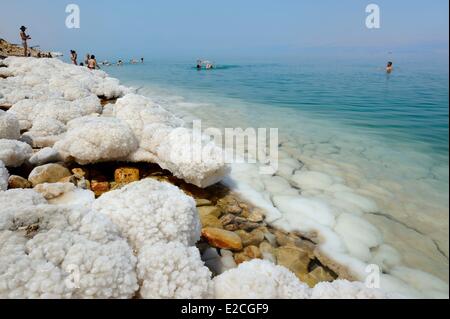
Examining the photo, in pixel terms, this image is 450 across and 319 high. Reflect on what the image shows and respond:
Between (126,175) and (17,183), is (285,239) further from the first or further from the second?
(17,183)

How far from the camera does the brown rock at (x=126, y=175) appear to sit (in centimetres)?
404

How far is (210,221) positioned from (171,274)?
146cm

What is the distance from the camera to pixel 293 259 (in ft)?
9.87

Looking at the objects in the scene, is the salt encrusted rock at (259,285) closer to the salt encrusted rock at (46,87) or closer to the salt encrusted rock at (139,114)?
the salt encrusted rock at (139,114)

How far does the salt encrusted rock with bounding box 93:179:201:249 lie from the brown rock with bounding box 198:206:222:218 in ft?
2.69

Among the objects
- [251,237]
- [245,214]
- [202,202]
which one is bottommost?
[251,237]

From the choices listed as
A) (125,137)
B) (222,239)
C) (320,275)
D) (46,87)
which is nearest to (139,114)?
(125,137)

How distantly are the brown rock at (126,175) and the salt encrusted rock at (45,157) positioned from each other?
0.83m

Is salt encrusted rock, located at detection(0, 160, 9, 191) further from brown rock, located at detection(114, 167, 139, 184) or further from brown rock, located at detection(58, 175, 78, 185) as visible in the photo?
brown rock, located at detection(114, 167, 139, 184)

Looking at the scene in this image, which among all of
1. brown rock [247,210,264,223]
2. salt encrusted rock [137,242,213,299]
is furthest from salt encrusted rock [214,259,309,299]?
brown rock [247,210,264,223]

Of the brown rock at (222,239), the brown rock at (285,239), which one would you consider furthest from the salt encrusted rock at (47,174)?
the brown rock at (285,239)

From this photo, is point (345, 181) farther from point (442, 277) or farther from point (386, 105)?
point (386, 105)

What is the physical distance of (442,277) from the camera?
2934 millimetres

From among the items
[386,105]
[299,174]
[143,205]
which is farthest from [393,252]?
[386,105]
